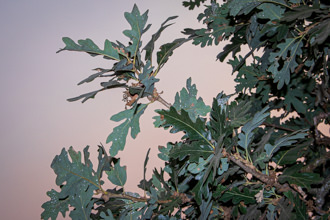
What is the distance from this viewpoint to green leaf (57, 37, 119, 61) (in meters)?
1.11

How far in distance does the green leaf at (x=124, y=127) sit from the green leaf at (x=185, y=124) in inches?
6.4

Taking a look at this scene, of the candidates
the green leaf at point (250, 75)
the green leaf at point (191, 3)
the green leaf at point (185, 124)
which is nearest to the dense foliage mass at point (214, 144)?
the green leaf at point (185, 124)

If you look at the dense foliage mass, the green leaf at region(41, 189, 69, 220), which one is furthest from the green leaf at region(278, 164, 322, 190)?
the green leaf at region(41, 189, 69, 220)

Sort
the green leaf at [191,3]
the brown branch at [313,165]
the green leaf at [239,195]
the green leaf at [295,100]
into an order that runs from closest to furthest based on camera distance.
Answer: the green leaf at [239,195] < the brown branch at [313,165] < the green leaf at [295,100] < the green leaf at [191,3]

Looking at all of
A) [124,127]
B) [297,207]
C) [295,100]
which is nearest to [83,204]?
[124,127]

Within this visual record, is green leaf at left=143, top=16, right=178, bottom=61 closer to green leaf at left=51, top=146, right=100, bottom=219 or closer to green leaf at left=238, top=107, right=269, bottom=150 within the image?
green leaf at left=238, top=107, right=269, bottom=150

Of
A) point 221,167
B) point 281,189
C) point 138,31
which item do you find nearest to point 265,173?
point 281,189

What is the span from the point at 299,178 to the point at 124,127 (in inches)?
27.8

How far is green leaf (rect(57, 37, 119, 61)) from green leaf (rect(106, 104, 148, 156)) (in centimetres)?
21

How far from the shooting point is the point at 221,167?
1135 millimetres

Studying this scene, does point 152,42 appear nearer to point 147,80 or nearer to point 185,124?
point 147,80

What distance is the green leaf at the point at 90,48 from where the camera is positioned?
1112 mm

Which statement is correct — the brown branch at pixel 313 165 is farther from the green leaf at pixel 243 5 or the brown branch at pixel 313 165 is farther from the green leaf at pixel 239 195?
the green leaf at pixel 243 5

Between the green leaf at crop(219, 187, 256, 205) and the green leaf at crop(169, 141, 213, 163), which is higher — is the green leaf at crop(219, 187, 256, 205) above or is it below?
below
